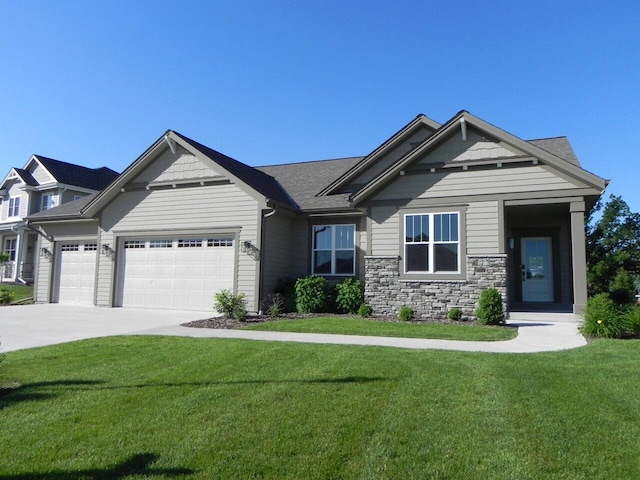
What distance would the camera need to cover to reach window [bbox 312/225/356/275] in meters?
15.6

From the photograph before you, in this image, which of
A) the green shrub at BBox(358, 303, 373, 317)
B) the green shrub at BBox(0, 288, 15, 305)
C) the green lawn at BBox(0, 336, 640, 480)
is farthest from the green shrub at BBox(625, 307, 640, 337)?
the green shrub at BBox(0, 288, 15, 305)

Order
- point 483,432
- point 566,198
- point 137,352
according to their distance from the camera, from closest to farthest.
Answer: point 483,432, point 137,352, point 566,198

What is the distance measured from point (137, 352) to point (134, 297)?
9678 millimetres

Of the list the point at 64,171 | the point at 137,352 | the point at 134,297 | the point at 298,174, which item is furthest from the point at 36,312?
the point at 64,171

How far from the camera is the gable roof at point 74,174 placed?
101 feet

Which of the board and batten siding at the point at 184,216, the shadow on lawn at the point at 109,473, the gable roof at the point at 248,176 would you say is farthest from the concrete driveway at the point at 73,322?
the shadow on lawn at the point at 109,473

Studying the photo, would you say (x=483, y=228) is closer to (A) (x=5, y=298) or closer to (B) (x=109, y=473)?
(B) (x=109, y=473)

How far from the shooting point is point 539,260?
15.2 meters

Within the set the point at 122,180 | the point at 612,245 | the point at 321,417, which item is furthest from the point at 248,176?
the point at 612,245

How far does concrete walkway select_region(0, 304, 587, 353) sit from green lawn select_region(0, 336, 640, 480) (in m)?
1.36

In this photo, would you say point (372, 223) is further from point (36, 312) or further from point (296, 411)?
point (36, 312)

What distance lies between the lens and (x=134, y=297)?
647 inches

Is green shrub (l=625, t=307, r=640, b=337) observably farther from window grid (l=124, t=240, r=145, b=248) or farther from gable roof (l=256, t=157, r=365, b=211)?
window grid (l=124, t=240, r=145, b=248)

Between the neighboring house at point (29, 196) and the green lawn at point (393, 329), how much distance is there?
2568cm
